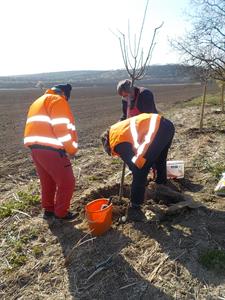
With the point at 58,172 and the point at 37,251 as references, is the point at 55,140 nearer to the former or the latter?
the point at 58,172

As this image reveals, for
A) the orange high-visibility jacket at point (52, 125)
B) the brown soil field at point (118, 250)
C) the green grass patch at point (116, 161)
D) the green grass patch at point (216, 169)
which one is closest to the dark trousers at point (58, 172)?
the orange high-visibility jacket at point (52, 125)

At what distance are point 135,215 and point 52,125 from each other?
1.56m

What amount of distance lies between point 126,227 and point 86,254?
693 mm

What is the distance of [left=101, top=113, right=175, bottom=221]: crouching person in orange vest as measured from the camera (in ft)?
15.6

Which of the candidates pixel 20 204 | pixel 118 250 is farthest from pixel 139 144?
pixel 20 204

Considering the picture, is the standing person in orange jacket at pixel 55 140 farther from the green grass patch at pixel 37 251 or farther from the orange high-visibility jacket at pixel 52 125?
the green grass patch at pixel 37 251

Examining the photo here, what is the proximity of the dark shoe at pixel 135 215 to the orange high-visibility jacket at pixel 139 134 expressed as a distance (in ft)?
2.02

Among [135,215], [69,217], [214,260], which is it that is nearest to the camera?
[214,260]

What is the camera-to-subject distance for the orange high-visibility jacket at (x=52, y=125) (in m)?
5.08

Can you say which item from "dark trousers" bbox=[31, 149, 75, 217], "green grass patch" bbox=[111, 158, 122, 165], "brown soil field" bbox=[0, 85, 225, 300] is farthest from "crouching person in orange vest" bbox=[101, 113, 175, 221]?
"green grass patch" bbox=[111, 158, 122, 165]

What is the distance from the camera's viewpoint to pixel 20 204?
5984 millimetres

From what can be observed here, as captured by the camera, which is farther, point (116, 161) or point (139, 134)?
point (116, 161)

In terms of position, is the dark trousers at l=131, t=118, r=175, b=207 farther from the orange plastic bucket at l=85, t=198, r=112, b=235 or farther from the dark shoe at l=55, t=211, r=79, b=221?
the dark shoe at l=55, t=211, r=79, b=221

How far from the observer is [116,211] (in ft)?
17.3
